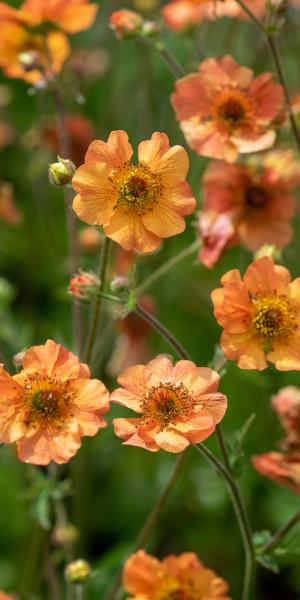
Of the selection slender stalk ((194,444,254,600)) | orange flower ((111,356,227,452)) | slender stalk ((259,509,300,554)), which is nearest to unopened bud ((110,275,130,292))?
orange flower ((111,356,227,452))

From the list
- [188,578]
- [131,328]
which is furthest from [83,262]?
[188,578]

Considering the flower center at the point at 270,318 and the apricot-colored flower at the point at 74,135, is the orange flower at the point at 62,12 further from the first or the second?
the flower center at the point at 270,318

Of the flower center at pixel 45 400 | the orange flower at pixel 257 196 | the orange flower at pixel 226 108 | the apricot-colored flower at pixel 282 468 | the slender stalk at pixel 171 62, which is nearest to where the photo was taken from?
the flower center at pixel 45 400

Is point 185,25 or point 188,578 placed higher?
point 185,25

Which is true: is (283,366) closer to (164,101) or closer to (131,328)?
(131,328)

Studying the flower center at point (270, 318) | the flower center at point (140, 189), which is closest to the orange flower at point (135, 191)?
the flower center at point (140, 189)

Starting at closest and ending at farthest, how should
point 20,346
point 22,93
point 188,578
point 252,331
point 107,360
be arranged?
1. point 188,578
2. point 252,331
3. point 20,346
4. point 107,360
5. point 22,93

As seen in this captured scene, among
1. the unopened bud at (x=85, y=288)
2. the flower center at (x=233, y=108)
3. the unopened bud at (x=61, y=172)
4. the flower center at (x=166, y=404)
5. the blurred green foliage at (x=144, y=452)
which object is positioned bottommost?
the blurred green foliage at (x=144, y=452)
